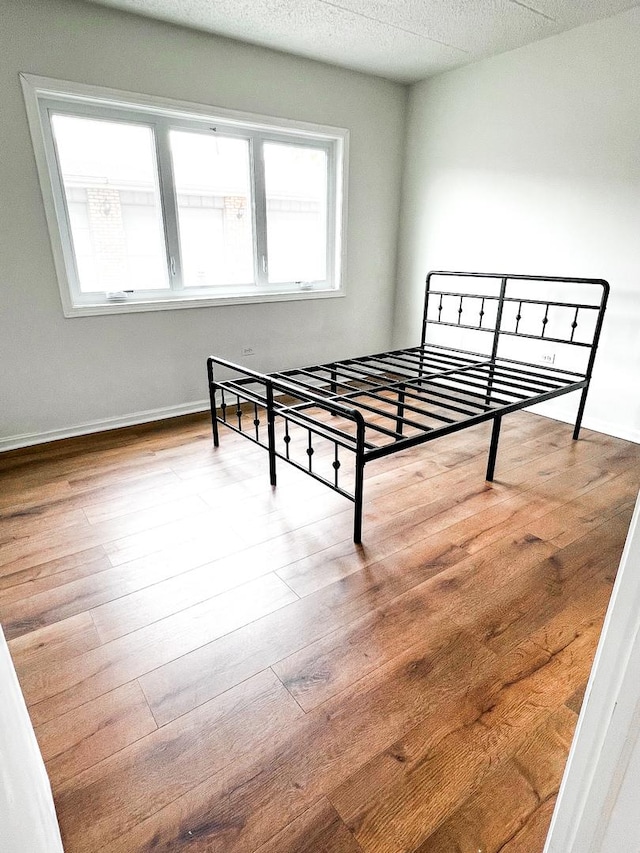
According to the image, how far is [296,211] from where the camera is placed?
12.4 ft

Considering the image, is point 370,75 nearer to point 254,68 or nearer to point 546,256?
point 254,68

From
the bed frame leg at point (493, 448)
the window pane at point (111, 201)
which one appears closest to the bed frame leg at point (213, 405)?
the window pane at point (111, 201)

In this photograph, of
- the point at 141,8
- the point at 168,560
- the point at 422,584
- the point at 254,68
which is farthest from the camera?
the point at 254,68

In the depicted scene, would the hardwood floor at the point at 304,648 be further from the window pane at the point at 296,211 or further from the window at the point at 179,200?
the window pane at the point at 296,211

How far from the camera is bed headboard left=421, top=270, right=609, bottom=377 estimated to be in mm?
3074

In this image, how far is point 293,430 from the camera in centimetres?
324

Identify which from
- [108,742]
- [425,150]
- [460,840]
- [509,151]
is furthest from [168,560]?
[425,150]

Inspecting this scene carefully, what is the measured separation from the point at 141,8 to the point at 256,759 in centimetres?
353

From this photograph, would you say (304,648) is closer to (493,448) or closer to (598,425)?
(493,448)

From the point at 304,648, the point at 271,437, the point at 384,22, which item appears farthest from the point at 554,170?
the point at 304,648

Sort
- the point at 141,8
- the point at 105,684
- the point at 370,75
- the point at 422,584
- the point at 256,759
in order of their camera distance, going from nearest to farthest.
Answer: the point at 256,759
the point at 105,684
the point at 422,584
the point at 141,8
the point at 370,75

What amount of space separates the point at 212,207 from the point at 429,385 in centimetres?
198

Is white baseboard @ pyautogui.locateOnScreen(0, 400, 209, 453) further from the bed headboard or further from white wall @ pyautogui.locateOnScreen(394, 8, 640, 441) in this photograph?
white wall @ pyautogui.locateOnScreen(394, 8, 640, 441)

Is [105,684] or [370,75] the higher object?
[370,75]
